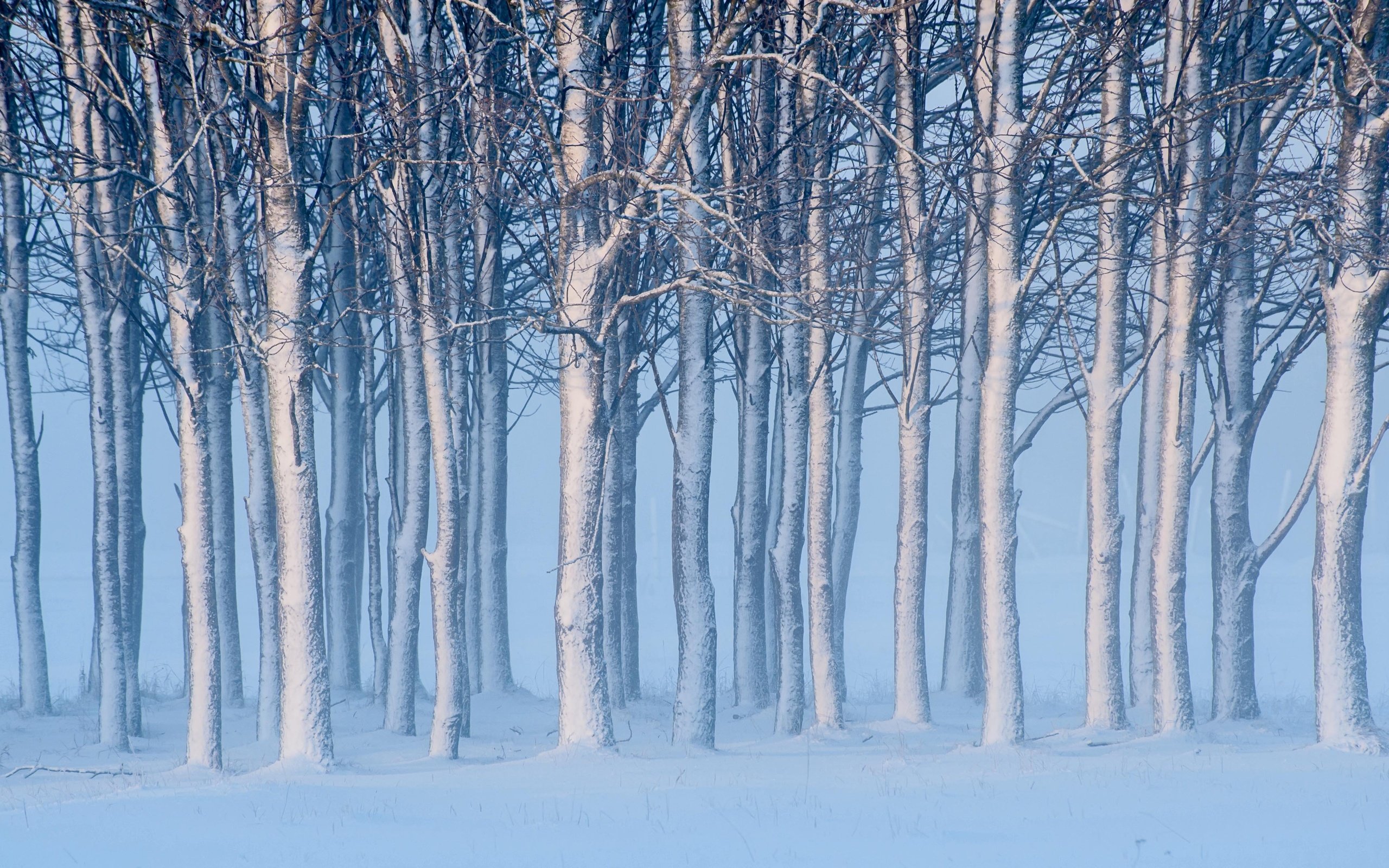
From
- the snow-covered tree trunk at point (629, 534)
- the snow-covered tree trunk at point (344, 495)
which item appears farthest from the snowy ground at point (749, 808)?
the snow-covered tree trunk at point (344, 495)

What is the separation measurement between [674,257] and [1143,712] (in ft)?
24.0

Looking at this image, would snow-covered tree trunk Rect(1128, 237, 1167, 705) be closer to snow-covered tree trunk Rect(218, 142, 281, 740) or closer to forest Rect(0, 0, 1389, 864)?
forest Rect(0, 0, 1389, 864)

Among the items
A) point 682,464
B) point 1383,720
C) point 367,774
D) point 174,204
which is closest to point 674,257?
point 682,464

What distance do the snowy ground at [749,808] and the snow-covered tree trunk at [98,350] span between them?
1102mm

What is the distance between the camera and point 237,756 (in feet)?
33.4

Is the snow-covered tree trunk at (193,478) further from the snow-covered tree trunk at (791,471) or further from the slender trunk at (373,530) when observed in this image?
the snow-covered tree trunk at (791,471)

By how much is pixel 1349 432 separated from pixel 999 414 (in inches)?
117

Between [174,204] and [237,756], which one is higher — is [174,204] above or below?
above

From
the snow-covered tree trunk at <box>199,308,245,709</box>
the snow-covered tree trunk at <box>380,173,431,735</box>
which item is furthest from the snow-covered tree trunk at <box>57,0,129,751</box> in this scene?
the snow-covered tree trunk at <box>380,173,431,735</box>

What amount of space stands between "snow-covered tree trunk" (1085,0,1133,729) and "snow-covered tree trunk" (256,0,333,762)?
7251 mm

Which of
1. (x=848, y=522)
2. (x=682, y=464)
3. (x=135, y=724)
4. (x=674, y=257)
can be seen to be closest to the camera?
(x=682, y=464)

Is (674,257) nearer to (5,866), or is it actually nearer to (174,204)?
(174,204)

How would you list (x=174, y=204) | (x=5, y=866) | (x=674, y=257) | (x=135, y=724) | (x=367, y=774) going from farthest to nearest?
1. (x=135, y=724)
2. (x=674, y=257)
3. (x=174, y=204)
4. (x=367, y=774)
5. (x=5, y=866)

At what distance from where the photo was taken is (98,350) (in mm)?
10977
